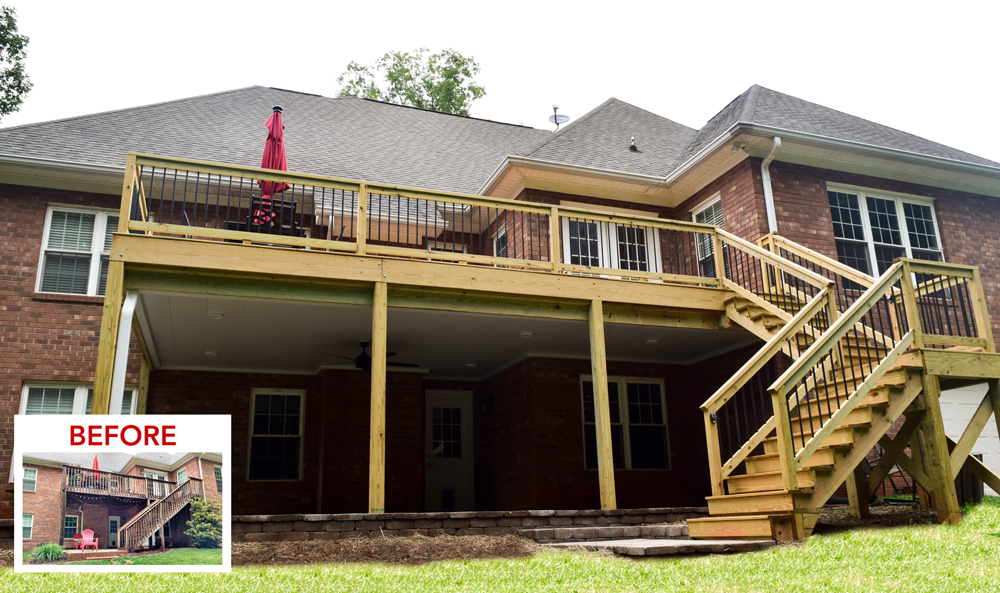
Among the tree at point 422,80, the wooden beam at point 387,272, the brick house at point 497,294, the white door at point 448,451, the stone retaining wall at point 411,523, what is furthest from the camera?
the tree at point 422,80

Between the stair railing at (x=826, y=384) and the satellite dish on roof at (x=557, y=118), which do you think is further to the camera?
the satellite dish on roof at (x=557, y=118)

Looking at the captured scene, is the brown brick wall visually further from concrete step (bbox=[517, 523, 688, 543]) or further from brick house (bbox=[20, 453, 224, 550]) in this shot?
brick house (bbox=[20, 453, 224, 550])

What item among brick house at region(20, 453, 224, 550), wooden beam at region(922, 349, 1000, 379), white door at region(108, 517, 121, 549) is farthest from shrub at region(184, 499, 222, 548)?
wooden beam at region(922, 349, 1000, 379)

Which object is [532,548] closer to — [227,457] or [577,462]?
[227,457]

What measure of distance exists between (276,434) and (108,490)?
8.96 meters

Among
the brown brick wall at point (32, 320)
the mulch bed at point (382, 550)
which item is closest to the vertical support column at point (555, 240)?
the mulch bed at point (382, 550)

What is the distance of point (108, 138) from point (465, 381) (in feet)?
23.8

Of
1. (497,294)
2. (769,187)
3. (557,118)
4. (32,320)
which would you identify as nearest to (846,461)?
(497,294)

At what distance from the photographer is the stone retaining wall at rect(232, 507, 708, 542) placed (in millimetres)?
6254

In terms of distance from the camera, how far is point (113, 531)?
11.0ft

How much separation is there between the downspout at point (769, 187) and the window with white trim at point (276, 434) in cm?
809

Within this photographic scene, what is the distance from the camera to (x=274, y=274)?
7.79 metres

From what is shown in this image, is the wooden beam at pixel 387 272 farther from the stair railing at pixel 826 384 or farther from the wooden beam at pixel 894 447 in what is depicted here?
the wooden beam at pixel 894 447

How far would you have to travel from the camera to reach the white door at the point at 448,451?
12.7 meters
